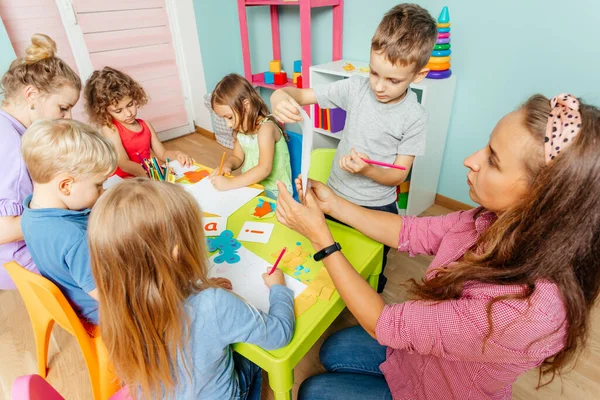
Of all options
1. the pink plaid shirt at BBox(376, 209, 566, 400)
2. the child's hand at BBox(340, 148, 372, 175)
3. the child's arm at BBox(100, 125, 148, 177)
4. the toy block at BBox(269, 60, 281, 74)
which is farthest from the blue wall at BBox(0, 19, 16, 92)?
the pink plaid shirt at BBox(376, 209, 566, 400)

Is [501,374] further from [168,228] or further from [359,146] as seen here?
[359,146]

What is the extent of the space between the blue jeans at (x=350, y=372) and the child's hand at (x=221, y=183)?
0.71 metres

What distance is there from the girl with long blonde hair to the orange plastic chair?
0.85 feet

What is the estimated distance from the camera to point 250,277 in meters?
0.98

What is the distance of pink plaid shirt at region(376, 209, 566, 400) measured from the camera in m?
0.60

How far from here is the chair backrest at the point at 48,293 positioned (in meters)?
0.89

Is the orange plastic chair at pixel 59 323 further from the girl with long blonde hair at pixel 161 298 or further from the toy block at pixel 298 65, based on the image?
the toy block at pixel 298 65

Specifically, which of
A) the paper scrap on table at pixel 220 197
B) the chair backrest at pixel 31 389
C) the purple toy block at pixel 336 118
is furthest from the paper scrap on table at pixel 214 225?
the purple toy block at pixel 336 118

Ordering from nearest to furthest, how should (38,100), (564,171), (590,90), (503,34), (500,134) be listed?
(564,171) < (500,134) < (38,100) < (590,90) < (503,34)

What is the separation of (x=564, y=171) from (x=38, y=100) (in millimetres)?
1627

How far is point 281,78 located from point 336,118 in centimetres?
85

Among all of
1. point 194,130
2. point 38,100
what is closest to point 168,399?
point 38,100

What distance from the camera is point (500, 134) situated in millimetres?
689

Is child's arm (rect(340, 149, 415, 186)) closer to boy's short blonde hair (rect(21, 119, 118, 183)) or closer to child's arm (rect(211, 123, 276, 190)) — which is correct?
child's arm (rect(211, 123, 276, 190))
